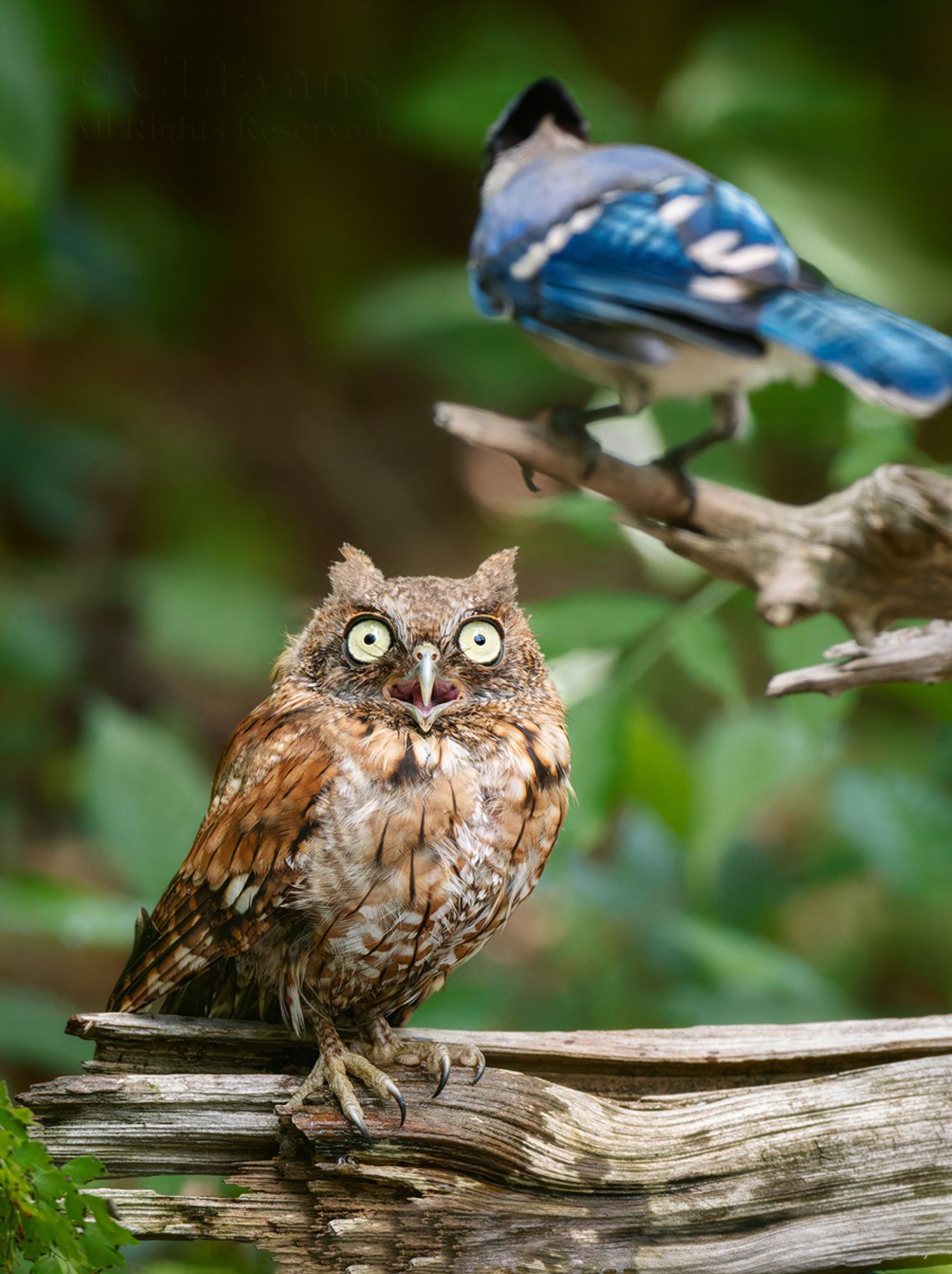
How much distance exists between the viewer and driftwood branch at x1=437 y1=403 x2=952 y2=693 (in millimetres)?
1315

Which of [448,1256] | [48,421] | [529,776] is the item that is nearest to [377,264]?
[48,421]

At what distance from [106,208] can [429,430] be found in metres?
1.77

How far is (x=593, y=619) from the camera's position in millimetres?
2115

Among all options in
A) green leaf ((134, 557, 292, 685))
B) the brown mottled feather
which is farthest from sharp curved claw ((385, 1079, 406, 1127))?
green leaf ((134, 557, 292, 685))

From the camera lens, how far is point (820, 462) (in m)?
4.68

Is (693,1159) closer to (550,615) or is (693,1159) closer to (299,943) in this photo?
(299,943)

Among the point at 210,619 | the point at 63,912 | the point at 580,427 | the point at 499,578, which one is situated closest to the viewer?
the point at 580,427

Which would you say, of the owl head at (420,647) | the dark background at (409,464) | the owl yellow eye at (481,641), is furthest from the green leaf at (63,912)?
the owl yellow eye at (481,641)

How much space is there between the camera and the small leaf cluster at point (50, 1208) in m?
1.24

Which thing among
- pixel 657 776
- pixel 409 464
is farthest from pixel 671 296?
pixel 409 464

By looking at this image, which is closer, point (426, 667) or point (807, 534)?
point (807, 534)

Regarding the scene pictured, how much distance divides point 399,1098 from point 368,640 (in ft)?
1.86

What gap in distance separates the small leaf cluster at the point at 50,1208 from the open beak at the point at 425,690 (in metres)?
0.60

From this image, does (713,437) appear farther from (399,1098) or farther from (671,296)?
(399,1098)
